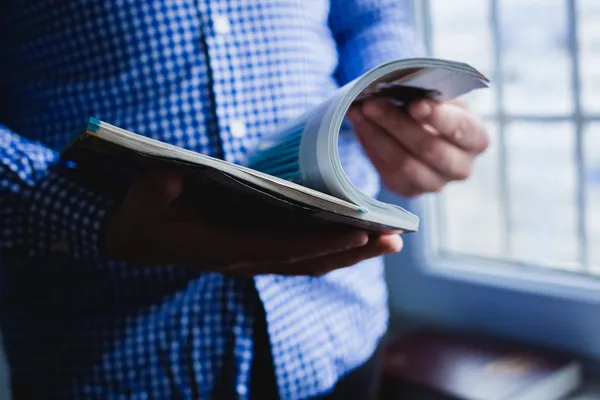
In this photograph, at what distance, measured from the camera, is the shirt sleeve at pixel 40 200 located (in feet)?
1.89

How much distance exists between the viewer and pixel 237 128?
0.63 meters

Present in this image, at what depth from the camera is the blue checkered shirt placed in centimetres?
62

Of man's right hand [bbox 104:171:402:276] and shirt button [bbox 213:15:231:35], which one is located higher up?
shirt button [bbox 213:15:231:35]

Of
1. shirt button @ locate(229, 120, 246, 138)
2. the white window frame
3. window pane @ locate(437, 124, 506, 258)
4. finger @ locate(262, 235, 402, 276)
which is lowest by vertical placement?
the white window frame

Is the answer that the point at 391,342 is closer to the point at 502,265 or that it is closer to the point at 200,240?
the point at 502,265

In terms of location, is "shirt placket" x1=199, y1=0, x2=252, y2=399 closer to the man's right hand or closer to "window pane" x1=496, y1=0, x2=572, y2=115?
the man's right hand

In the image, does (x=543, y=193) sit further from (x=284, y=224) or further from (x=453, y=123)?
(x=284, y=224)

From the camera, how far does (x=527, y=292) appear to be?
1.05m

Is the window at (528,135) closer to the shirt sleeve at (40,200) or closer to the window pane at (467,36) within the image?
the window pane at (467,36)

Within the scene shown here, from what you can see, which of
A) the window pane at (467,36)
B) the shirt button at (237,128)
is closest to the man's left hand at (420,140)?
the shirt button at (237,128)

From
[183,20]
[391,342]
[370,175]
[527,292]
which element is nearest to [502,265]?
[527,292]

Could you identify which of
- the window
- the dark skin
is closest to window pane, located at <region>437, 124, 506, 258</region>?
the window

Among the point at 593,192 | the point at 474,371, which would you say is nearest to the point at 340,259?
the point at 474,371

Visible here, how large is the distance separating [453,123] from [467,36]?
0.60m
